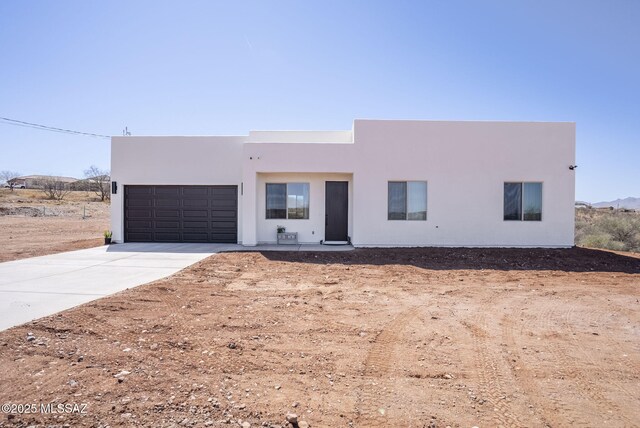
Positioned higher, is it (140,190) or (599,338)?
(140,190)

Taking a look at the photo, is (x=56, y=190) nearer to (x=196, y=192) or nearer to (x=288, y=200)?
(x=196, y=192)

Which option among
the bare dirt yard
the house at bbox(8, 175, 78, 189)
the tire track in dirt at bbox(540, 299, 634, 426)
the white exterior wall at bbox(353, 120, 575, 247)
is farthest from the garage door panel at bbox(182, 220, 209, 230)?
the house at bbox(8, 175, 78, 189)

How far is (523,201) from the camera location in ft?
44.0

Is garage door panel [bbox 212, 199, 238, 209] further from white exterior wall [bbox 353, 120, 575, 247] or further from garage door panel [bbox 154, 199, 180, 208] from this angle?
white exterior wall [bbox 353, 120, 575, 247]

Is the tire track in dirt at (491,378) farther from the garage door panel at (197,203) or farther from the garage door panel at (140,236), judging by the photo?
the garage door panel at (140,236)

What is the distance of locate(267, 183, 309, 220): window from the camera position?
14180 millimetres

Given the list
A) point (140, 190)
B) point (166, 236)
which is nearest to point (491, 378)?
point (166, 236)

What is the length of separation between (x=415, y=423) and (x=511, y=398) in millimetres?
1075

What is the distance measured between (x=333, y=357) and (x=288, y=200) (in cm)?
1017

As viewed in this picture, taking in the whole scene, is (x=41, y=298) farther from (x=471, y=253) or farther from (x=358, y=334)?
(x=471, y=253)

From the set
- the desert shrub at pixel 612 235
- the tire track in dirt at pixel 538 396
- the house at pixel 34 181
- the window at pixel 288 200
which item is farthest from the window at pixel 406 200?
the house at pixel 34 181

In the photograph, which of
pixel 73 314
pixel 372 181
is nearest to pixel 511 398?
pixel 73 314

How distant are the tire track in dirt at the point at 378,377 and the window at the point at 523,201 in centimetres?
966

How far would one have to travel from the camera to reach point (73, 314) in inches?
216
